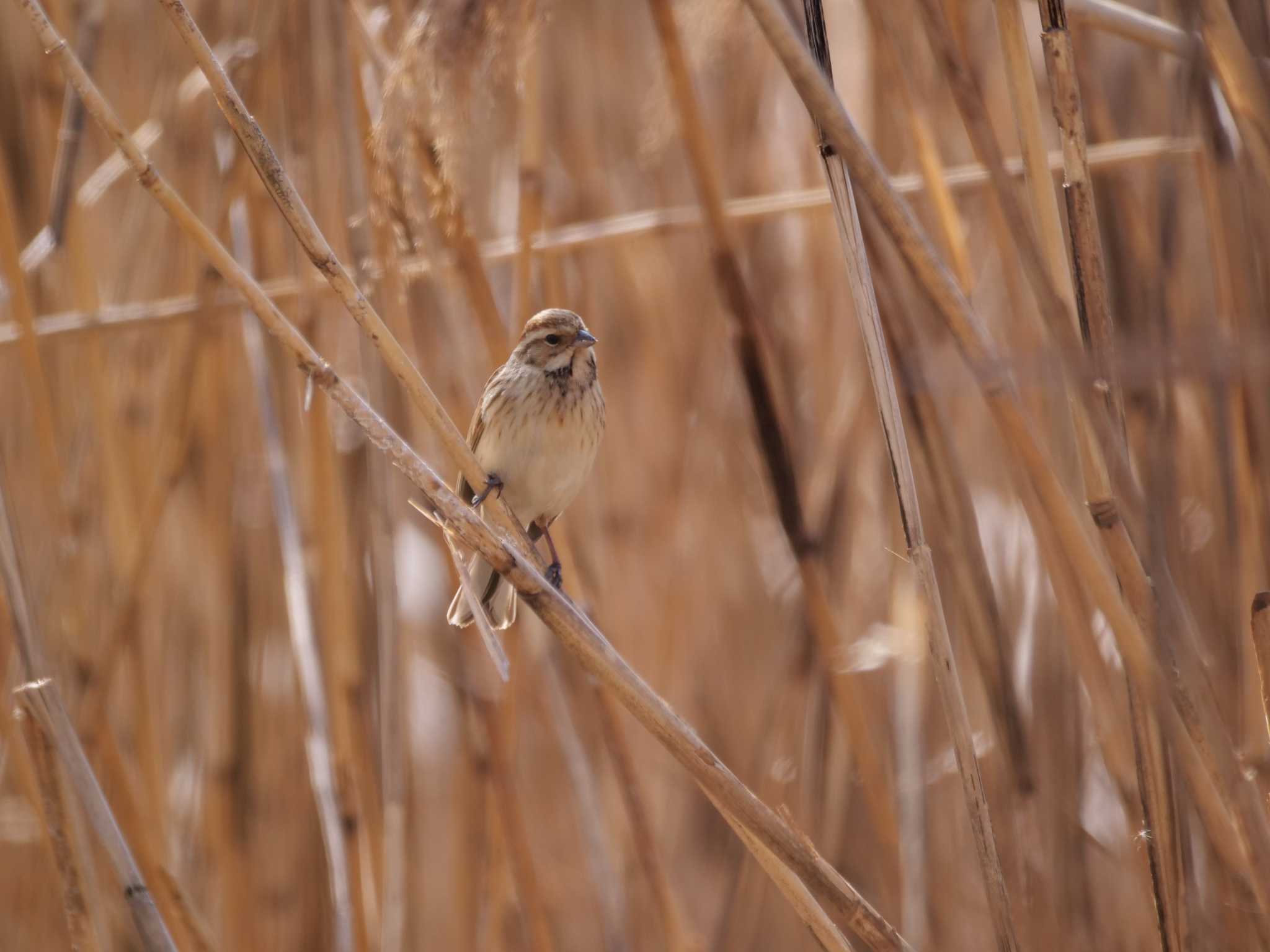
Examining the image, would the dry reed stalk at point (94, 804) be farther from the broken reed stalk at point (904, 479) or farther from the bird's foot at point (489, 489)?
the broken reed stalk at point (904, 479)

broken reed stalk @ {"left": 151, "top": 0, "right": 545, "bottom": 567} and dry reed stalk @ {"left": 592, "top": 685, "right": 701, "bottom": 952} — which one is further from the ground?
broken reed stalk @ {"left": 151, "top": 0, "right": 545, "bottom": 567}

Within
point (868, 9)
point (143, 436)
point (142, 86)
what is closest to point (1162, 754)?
point (868, 9)

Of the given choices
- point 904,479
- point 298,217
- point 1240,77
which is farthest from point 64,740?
point 1240,77

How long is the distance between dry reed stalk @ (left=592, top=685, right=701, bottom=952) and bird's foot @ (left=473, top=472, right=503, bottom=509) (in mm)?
361

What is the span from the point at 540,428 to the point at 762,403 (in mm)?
575

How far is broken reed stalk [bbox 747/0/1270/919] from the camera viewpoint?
1.16 metres

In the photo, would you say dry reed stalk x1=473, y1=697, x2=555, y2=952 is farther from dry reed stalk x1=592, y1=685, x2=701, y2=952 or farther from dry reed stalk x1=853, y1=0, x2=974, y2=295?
dry reed stalk x1=853, y1=0, x2=974, y2=295

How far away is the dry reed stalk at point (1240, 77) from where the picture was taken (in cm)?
128

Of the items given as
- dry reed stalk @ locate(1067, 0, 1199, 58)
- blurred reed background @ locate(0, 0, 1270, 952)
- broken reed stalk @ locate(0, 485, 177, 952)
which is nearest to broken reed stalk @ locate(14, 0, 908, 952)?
blurred reed background @ locate(0, 0, 1270, 952)

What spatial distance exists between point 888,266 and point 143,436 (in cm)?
168

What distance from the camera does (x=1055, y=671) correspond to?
7.86 ft

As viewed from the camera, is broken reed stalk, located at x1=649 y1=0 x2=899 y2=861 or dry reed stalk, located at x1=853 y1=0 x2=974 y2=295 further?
broken reed stalk, located at x1=649 y1=0 x2=899 y2=861

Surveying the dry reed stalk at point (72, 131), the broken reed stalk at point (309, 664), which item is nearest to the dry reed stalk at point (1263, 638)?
the broken reed stalk at point (309, 664)

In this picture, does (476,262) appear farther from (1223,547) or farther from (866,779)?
(1223,547)
